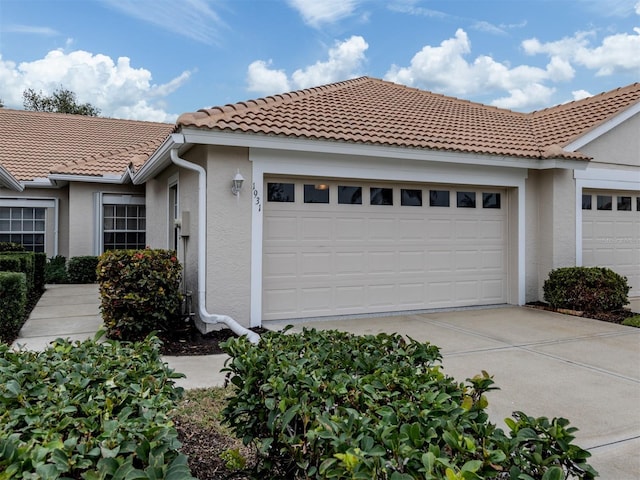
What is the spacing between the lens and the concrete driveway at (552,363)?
12.6 ft

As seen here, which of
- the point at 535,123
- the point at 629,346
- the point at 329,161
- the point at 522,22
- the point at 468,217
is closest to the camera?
the point at 629,346

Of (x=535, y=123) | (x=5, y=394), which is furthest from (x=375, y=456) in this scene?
(x=535, y=123)

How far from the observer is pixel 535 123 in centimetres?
1213

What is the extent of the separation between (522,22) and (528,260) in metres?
5.19

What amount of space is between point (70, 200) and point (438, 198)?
1089cm

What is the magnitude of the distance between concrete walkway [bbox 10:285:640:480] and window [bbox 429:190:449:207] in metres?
2.15

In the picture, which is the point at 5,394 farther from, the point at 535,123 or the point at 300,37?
the point at 535,123

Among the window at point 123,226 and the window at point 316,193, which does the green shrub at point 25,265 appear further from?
the window at point 316,193

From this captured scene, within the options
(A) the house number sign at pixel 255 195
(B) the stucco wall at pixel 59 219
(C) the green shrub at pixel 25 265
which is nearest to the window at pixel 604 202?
(A) the house number sign at pixel 255 195

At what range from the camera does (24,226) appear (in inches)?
590

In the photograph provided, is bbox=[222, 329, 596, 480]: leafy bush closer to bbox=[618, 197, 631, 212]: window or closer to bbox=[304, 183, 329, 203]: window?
bbox=[304, 183, 329, 203]: window

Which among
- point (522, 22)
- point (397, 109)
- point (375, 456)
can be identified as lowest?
point (375, 456)

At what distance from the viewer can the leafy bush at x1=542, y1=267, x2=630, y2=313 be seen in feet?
29.5

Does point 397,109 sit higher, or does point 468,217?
point 397,109
